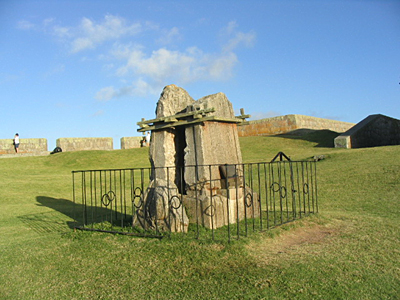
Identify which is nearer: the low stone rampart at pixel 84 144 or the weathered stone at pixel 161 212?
the weathered stone at pixel 161 212

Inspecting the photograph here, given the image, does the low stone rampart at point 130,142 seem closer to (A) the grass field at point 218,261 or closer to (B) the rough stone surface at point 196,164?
(A) the grass field at point 218,261

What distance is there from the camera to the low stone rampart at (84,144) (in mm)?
23875

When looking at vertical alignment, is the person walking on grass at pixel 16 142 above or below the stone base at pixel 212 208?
above

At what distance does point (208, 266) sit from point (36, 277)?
2.24 meters

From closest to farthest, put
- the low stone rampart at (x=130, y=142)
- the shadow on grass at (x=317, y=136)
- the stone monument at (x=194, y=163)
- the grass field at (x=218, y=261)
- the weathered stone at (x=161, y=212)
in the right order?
the grass field at (x=218, y=261) < the weathered stone at (x=161, y=212) < the stone monument at (x=194, y=163) < the shadow on grass at (x=317, y=136) < the low stone rampart at (x=130, y=142)

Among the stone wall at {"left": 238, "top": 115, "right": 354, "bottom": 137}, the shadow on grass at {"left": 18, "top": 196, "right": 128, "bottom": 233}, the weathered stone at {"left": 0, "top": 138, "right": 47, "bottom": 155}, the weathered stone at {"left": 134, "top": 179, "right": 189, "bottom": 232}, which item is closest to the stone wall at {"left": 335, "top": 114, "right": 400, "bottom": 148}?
the stone wall at {"left": 238, "top": 115, "right": 354, "bottom": 137}

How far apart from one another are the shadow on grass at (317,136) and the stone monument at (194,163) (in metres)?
13.0

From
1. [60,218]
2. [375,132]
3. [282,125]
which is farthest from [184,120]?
[282,125]

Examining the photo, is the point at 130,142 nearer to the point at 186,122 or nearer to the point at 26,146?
the point at 26,146

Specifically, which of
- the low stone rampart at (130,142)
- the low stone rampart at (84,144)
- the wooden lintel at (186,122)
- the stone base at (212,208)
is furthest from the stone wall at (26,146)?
the stone base at (212,208)

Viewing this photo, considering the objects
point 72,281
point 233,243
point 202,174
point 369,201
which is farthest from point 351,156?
point 72,281

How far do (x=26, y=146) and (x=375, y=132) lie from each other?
21284mm

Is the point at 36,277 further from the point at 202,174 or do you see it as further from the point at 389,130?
the point at 389,130

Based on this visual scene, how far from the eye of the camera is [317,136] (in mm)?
21250
